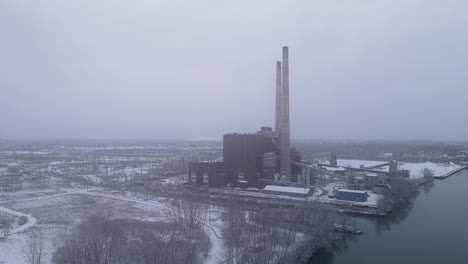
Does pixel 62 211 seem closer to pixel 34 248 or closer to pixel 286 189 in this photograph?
pixel 34 248

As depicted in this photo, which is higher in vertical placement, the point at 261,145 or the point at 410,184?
the point at 261,145

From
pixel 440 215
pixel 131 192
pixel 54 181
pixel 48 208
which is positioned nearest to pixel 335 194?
pixel 440 215

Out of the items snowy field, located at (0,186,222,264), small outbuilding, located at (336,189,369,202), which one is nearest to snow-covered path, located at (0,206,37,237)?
snowy field, located at (0,186,222,264)

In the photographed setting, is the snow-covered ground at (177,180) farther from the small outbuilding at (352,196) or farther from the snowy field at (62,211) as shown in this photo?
the small outbuilding at (352,196)

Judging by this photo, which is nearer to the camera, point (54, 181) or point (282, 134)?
point (282, 134)

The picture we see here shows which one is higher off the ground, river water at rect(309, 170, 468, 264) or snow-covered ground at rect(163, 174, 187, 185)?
snow-covered ground at rect(163, 174, 187, 185)

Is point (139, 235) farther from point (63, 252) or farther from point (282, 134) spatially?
point (282, 134)

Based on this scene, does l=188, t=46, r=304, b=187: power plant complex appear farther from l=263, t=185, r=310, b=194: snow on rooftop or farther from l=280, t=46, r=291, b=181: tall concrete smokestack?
l=263, t=185, r=310, b=194: snow on rooftop

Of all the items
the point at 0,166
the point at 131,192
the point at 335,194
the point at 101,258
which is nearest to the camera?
the point at 101,258
